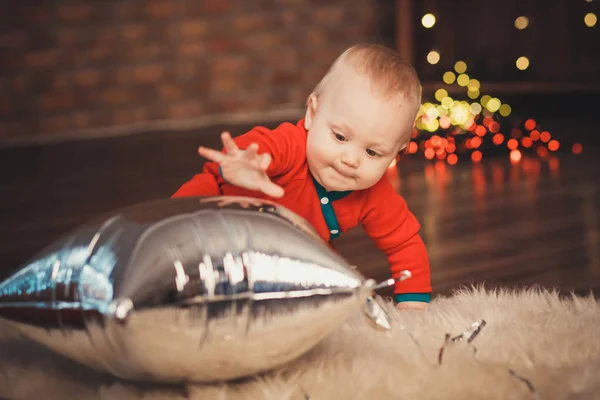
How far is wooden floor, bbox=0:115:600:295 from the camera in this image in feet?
4.81

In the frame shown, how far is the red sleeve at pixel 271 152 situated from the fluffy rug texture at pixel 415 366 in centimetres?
23

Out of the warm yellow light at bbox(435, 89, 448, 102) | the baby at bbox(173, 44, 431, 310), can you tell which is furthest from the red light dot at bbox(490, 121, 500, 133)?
the baby at bbox(173, 44, 431, 310)

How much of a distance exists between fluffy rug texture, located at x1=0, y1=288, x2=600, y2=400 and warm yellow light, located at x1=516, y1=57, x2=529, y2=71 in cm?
253

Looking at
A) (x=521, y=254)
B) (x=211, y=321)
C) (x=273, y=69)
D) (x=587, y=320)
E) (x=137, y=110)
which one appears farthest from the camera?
(x=273, y=69)

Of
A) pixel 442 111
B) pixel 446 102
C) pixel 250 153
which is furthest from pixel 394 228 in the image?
pixel 446 102

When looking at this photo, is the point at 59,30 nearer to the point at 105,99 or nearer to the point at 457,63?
the point at 105,99

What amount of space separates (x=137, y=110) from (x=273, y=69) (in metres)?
0.65

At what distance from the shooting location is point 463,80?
3578mm

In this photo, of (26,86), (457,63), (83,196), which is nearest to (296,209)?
(83,196)

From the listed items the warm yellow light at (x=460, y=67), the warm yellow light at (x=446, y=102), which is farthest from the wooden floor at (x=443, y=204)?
the warm yellow light at (x=460, y=67)

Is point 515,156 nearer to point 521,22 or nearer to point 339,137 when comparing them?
point 521,22

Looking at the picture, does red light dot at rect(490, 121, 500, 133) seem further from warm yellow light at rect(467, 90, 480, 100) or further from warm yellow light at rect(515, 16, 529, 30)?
warm yellow light at rect(515, 16, 529, 30)

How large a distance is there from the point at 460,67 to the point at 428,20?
261 millimetres

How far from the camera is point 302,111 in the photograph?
12.6ft
